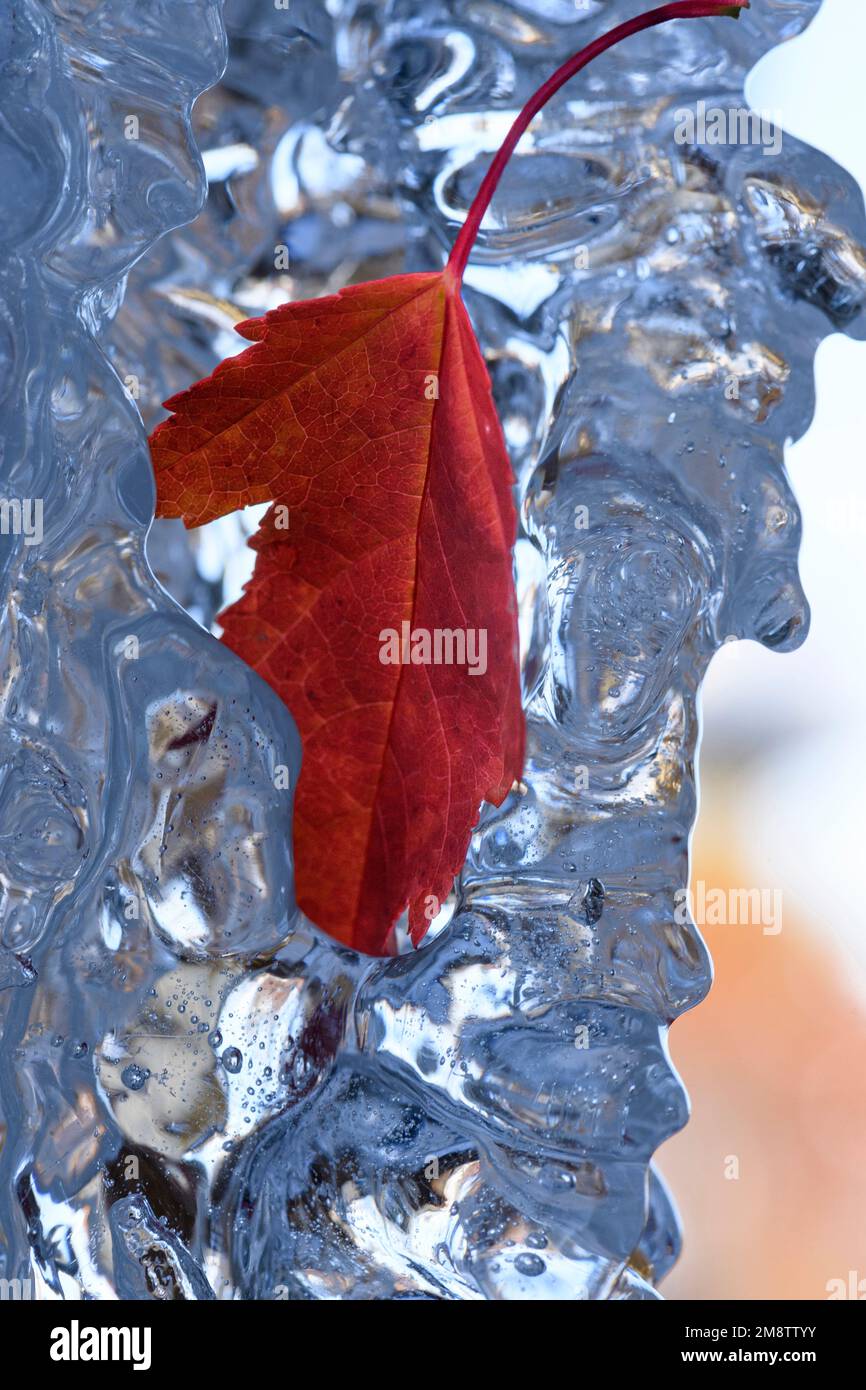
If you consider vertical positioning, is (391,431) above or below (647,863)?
above

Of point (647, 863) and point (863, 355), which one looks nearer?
point (647, 863)
